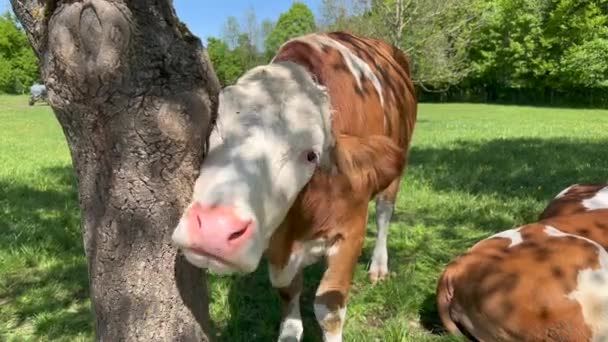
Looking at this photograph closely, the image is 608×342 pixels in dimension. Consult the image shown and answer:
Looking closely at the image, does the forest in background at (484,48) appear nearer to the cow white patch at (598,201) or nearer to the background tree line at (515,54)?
the background tree line at (515,54)

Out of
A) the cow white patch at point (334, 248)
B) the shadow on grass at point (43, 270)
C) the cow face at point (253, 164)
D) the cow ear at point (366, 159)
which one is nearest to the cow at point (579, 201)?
the cow ear at point (366, 159)

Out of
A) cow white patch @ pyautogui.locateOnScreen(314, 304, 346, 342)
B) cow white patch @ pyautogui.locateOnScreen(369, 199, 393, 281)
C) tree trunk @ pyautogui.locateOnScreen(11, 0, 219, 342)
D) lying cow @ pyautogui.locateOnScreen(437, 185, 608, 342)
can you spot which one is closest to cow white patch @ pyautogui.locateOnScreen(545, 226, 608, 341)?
lying cow @ pyautogui.locateOnScreen(437, 185, 608, 342)

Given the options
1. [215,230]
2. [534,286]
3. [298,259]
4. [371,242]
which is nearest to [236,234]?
[215,230]

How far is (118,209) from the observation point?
1.95m

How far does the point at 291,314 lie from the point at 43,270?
2352 millimetres

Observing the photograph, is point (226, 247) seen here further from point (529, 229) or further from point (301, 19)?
point (301, 19)

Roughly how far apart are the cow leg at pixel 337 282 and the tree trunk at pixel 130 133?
1.05 metres

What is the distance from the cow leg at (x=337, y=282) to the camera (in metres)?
3.00

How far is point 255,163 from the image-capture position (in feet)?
7.22

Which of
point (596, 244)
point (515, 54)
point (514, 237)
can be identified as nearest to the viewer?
point (596, 244)

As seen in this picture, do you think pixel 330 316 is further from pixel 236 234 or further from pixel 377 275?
pixel 377 275

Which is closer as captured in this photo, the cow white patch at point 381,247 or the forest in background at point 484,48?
the cow white patch at point 381,247

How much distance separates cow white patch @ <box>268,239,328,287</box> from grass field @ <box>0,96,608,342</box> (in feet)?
1.93

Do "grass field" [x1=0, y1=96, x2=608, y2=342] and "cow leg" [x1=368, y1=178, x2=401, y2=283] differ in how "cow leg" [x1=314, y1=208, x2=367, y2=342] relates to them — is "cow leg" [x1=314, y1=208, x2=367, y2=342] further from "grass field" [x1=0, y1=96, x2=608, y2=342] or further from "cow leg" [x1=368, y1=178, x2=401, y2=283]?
"cow leg" [x1=368, y1=178, x2=401, y2=283]
